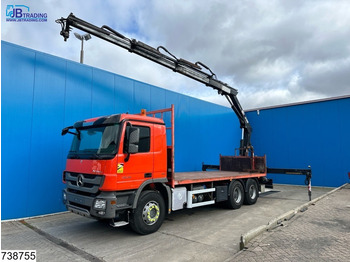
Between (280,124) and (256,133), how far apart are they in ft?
5.61

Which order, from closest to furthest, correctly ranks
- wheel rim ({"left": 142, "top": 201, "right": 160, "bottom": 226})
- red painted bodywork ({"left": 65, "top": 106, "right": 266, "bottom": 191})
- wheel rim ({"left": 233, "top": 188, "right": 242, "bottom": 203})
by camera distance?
red painted bodywork ({"left": 65, "top": 106, "right": 266, "bottom": 191})
wheel rim ({"left": 142, "top": 201, "right": 160, "bottom": 226})
wheel rim ({"left": 233, "top": 188, "right": 242, "bottom": 203})

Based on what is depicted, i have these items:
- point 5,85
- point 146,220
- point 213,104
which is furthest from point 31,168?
point 213,104

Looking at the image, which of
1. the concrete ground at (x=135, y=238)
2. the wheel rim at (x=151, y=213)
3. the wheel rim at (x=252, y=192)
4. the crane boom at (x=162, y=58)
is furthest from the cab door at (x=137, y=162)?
the wheel rim at (x=252, y=192)

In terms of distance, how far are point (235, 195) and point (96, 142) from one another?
5.28m

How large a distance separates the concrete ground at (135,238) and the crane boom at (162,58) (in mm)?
4928

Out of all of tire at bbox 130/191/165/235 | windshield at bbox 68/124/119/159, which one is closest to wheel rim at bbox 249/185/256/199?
tire at bbox 130/191/165/235

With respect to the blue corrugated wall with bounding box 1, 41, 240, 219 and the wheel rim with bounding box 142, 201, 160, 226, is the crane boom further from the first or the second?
the wheel rim with bounding box 142, 201, 160, 226

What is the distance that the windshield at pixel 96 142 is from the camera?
5.15 meters

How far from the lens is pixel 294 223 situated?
5.93 meters

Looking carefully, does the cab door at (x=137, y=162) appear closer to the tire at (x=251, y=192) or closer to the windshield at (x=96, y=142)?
the windshield at (x=96, y=142)

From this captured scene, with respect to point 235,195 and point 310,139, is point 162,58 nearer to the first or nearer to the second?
point 235,195

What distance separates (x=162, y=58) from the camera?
827 cm

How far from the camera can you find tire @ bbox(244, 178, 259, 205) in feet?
29.1

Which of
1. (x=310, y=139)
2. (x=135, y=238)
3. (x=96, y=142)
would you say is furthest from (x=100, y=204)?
(x=310, y=139)
